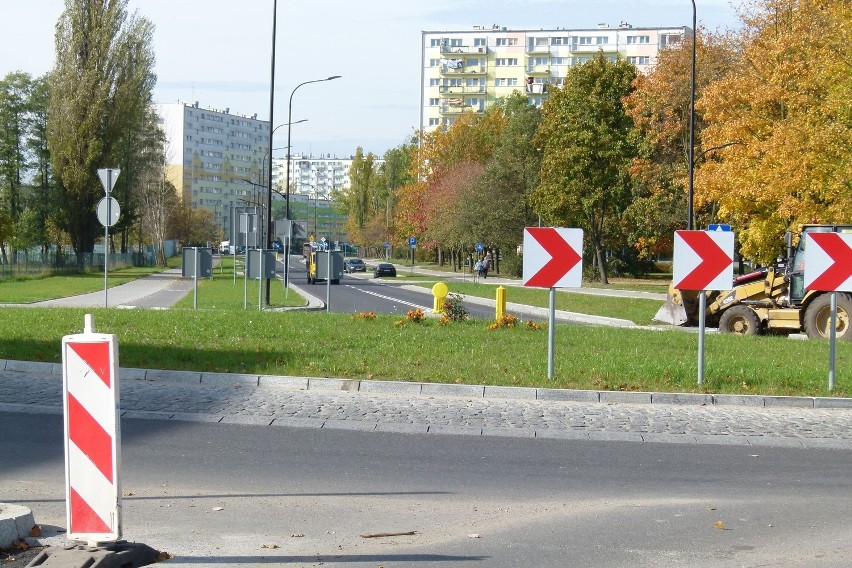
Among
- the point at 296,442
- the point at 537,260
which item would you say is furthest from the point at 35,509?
the point at 537,260

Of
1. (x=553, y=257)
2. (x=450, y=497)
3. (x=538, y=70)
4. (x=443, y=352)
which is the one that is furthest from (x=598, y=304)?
(x=538, y=70)

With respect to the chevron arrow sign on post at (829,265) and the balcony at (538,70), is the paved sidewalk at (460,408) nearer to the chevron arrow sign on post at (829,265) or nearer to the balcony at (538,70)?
the chevron arrow sign on post at (829,265)

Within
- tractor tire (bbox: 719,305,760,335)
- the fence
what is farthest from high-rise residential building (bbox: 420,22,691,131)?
tractor tire (bbox: 719,305,760,335)

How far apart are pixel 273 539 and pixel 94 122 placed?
61006 millimetres

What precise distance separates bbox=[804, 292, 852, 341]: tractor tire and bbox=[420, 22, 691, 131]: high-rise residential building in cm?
12445

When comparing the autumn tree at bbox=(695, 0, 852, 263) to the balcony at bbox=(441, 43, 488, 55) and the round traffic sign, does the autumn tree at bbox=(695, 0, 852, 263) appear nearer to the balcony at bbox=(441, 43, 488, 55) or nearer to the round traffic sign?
the round traffic sign

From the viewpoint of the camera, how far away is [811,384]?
43.4ft

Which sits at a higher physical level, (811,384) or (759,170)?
(759,170)

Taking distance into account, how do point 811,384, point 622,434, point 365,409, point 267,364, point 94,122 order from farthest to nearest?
point 94,122 < point 267,364 < point 811,384 < point 365,409 < point 622,434

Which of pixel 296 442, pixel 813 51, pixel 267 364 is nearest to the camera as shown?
pixel 296 442

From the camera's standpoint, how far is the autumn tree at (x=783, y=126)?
3055 cm

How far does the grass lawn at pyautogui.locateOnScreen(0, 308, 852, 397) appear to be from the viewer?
44.0ft

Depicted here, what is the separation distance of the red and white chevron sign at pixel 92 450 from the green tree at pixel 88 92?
60874 mm

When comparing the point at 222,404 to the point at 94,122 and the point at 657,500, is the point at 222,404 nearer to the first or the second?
the point at 657,500
